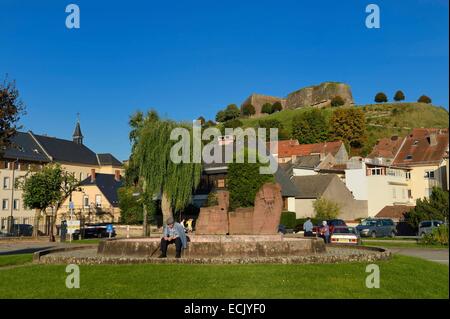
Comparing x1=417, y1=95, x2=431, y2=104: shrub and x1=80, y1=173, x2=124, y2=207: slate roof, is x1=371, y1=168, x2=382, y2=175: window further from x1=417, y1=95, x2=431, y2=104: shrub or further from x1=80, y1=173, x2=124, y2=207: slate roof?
x1=417, y1=95, x2=431, y2=104: shrub

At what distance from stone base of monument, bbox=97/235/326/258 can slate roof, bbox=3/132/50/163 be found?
63.4 m

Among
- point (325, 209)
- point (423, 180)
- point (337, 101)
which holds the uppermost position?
point (337, 101)

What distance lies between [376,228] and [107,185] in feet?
151

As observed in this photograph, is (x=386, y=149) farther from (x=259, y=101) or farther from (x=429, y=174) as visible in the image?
(x=259, y=101)

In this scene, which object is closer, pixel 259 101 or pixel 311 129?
pixel 311 129

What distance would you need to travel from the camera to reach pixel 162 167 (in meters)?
45.7

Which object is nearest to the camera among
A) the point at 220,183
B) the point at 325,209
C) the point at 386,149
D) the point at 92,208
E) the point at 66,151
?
the point at 325,209

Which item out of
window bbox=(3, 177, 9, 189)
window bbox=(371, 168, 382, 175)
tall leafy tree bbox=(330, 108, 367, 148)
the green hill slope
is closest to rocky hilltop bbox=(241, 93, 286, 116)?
the green hill slope

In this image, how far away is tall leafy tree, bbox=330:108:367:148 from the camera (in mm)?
110938

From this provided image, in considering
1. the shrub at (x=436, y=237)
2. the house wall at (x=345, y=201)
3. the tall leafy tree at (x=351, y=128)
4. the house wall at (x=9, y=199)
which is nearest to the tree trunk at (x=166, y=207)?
the shrub at (x=436, y=237)

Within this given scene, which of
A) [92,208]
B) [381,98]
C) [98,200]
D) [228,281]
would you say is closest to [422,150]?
[98,200]

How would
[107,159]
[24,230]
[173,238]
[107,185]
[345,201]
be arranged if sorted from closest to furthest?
[173,238], [24,230], [345,201], [107,185], [107,159]

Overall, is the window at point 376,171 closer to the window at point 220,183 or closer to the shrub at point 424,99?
the window at point 220,183
